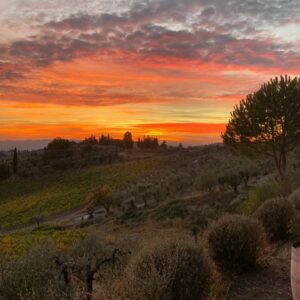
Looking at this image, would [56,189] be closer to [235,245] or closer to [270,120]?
[270,120]

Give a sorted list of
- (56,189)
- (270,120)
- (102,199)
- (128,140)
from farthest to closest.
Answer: (128,140)
(56,189)
(102,199)
(270,120)

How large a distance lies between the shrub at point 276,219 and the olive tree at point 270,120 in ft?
62.4

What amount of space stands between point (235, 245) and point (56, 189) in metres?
80.1

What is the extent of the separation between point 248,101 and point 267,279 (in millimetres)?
25712

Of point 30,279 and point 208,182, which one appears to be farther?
point 208,182

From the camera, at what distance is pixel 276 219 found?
1402 centimetres

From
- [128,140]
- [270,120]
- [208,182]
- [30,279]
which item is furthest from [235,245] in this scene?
[128,140]

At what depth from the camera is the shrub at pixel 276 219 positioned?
14.0 m

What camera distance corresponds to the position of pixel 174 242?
8.48m

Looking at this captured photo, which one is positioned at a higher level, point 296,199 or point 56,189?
point 296,199

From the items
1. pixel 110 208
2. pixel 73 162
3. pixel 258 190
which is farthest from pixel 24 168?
pixel 258 190

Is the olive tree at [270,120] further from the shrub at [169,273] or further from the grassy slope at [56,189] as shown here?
the grassy slope at [56,189]

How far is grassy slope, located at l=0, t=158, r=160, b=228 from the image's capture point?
68562 millimetres

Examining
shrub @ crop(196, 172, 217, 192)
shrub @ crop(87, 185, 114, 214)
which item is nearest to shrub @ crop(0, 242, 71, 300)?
shrub @ crop(196, 172, 217, 192)
